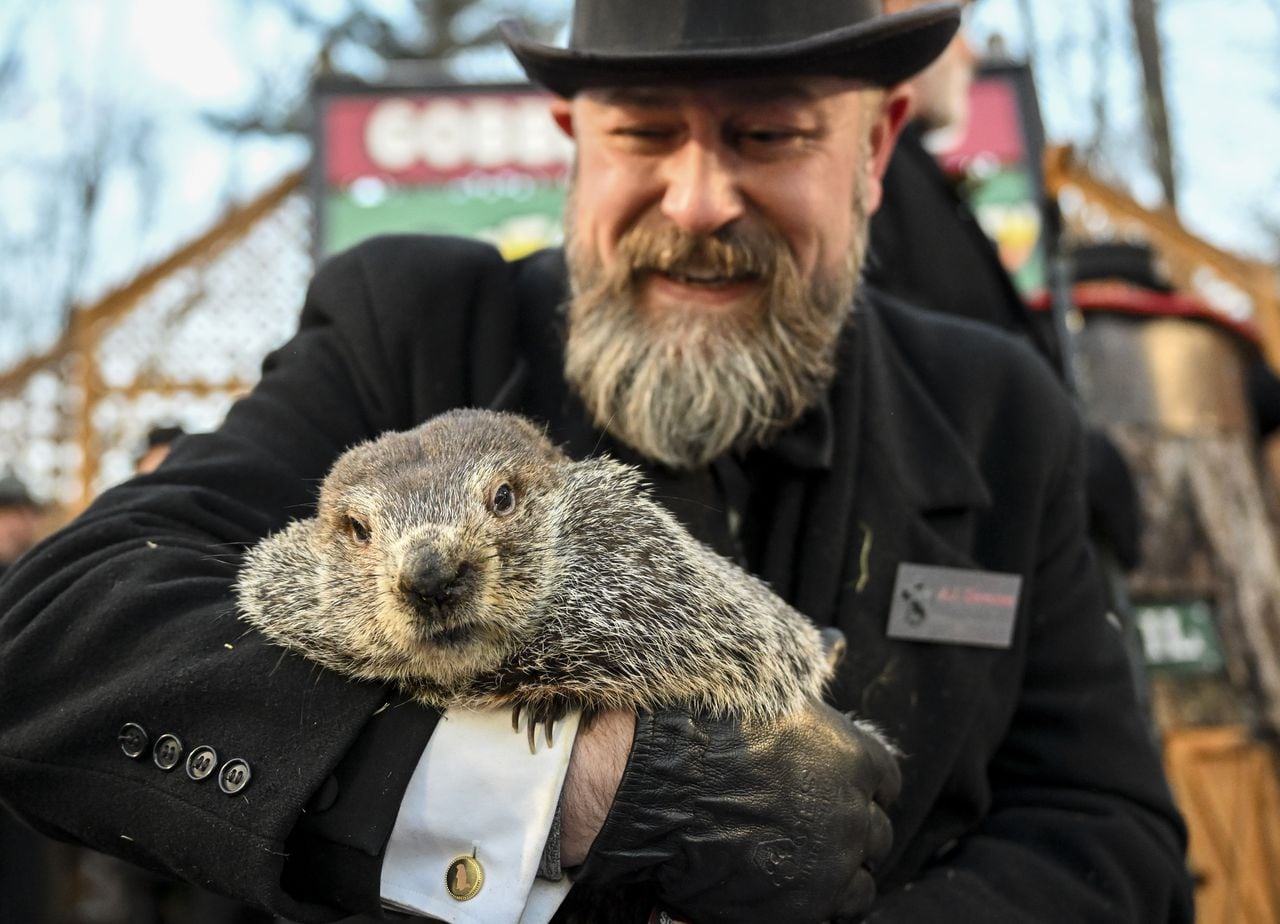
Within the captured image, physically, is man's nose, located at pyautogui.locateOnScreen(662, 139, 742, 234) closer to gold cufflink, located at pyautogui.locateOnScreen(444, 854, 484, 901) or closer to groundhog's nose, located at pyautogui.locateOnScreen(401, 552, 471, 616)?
groundhog's nose, located at pyautogui.locateOnScreen(401, 552, 471, 616)

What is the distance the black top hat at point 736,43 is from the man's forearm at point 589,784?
1.27 meters

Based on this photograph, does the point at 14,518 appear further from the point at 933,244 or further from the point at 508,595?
the point at 508,595

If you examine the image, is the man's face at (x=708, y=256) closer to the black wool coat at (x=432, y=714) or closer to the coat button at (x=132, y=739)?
the black wool coat at (x=432, y=714)

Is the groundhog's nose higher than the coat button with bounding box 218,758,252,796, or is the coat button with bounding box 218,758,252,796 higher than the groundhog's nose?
the groundhog's nose

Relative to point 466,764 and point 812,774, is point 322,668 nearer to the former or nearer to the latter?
point 466,764

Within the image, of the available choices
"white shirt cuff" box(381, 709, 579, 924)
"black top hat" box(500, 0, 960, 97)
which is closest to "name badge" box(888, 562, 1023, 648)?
"white shirt cuff" box(381, 709, 579, 924)

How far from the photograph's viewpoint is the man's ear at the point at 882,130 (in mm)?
2961

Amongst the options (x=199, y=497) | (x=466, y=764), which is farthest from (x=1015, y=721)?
(x=199, y=497)

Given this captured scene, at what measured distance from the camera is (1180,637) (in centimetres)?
654

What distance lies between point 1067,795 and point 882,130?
167 cm

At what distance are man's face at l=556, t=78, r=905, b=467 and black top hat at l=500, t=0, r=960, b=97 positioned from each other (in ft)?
0.25

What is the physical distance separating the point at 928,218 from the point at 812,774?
106 inches

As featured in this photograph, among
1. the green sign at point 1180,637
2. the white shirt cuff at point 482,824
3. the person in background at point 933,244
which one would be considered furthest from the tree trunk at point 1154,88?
the white shirt cuff at point 482,824

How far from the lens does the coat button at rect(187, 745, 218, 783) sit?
1.94 m
